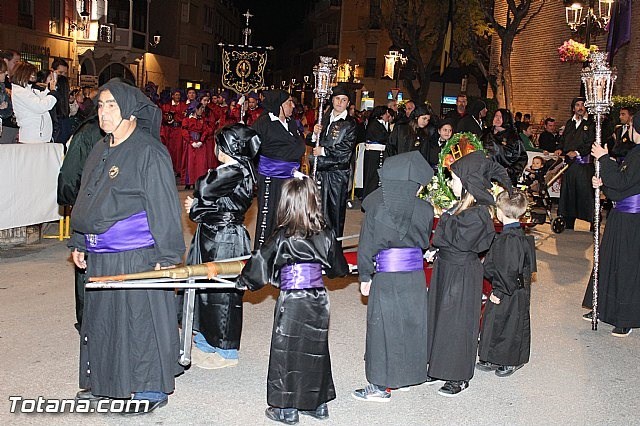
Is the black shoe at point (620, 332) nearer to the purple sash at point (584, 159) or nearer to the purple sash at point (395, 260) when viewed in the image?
the purple sash at point (395, 260)

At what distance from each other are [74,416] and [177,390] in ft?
2.73

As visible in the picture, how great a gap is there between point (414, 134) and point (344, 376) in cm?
857

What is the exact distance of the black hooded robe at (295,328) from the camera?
16.6 feet

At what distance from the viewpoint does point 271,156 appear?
31.1 ft

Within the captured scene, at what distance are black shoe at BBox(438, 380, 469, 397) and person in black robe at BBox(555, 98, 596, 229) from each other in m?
8.93

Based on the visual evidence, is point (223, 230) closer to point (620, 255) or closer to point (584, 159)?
point (620, 255)

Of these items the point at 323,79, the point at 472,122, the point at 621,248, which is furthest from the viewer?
the point at 472,122

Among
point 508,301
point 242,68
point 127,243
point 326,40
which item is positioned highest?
point 326,40

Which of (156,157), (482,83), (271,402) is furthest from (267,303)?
(482,83)

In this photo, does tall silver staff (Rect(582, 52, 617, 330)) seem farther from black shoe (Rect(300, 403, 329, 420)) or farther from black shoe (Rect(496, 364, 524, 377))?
black shoe (Rect(300, 403, 329, 420))

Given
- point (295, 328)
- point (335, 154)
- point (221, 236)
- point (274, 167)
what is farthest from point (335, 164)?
point (295, 328)

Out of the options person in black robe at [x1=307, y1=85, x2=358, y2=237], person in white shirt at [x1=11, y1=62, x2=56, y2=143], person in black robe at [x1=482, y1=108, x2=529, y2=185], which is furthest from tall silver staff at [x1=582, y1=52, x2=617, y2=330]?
person in white shirt at [x1=11, y1=62, x2=56, y2=143]

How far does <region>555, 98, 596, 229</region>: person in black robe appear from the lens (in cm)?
1391

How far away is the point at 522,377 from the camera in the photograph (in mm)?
6477
